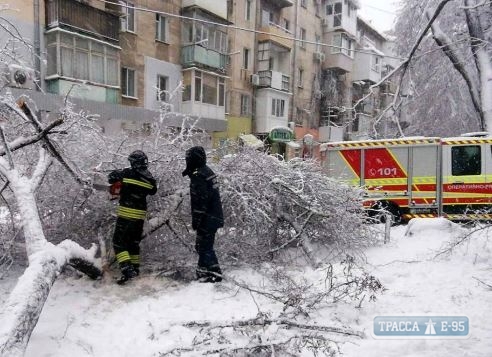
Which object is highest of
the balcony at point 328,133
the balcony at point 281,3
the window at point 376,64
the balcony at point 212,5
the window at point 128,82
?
the balcony at point 281,3

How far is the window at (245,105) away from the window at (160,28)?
20.9 feet

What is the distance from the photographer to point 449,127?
1622 cm

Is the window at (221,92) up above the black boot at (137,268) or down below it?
above

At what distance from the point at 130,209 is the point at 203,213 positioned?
0.79m

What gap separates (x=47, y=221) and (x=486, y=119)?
10.3m

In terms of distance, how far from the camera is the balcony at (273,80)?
25.3 meters

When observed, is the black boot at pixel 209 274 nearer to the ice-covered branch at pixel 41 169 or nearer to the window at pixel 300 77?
the ice-covered branch at pixel 41 169

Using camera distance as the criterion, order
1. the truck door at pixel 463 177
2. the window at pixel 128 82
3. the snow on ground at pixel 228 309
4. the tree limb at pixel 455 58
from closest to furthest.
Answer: the snow on ground at pixel 228 309, the truck door at pixel 463 177, the tree limb at pixel 455 58, the window at pixel 128 82

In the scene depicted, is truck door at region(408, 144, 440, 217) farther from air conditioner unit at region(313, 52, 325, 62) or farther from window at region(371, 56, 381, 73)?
window at region(371, 56, 381, 73)

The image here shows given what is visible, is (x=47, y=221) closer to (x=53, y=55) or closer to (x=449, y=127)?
(x=53, y=55)

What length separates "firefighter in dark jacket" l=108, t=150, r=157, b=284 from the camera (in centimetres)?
461

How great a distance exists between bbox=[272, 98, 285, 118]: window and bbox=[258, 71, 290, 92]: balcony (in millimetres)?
768

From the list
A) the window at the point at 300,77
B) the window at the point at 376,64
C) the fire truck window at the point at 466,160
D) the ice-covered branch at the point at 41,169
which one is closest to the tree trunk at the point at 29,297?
the ice-covered branch at the point at 41,169

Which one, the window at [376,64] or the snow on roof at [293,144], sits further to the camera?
the window at [376,64]
